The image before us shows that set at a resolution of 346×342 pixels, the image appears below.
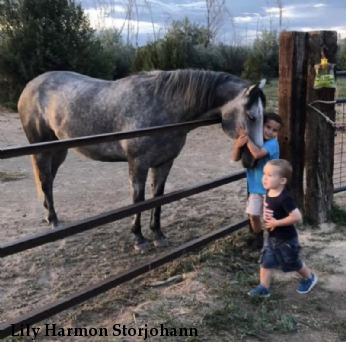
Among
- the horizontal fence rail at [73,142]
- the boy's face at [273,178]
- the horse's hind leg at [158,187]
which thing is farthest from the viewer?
the horse's hind leg at [158,187]

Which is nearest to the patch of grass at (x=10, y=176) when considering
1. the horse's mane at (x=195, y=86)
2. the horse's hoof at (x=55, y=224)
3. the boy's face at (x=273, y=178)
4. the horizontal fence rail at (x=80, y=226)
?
the horse's hoof at (x=55, y=224)

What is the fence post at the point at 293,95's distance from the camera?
3.54 meters

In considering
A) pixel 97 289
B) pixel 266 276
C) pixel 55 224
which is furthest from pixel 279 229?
pixel 55 224

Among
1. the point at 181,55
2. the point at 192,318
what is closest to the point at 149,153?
the point at 192,318

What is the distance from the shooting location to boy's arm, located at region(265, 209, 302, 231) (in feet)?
8.38

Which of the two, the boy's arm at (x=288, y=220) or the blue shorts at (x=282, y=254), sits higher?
the boy's arm at (x=288, y=220)

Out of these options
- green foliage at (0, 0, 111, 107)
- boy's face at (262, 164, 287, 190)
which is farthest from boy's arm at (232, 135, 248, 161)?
green foliage at (0, 0, 111, 107)

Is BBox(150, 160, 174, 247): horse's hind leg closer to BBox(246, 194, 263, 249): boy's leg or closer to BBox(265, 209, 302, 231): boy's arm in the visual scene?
BBox(246, 194, 263, 249): boy's leg

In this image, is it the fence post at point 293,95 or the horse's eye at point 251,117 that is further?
the fence post at point 293,95

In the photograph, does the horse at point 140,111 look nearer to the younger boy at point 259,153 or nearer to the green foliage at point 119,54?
the younger boy at point 259,153

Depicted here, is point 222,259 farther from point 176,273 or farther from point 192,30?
point 192,30

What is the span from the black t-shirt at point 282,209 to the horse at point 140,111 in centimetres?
56

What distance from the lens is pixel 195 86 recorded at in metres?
3.36

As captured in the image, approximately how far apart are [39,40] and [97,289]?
8.63m
